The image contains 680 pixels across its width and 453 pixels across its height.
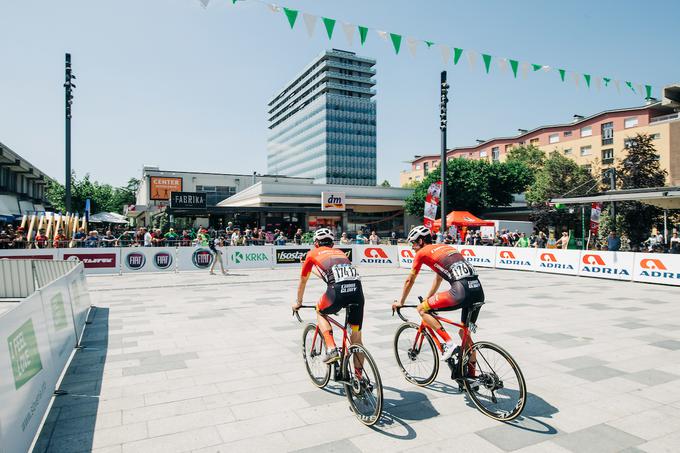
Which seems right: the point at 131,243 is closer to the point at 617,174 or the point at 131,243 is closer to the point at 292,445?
the point at 292,445

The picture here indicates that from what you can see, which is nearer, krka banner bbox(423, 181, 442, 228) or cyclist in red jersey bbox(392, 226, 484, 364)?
cyclist in red jersey bbox(392, 226, 484, 364)

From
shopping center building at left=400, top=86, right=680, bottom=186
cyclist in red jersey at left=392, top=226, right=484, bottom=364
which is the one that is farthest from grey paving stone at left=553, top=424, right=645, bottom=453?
shopping center building at left=400, top=86, right=680, bottom=186

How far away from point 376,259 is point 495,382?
19.5 meters

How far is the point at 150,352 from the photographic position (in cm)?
717

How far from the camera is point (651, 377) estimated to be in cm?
576

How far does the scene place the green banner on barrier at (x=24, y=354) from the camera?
3.87 metres

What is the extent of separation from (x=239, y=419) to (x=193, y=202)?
113 ft

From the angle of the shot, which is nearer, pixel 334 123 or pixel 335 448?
pixel 335 448

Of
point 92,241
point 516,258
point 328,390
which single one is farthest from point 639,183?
point 92,241

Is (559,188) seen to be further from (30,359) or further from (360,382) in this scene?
(30,359)

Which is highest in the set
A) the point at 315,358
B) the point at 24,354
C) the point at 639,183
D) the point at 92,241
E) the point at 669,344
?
the point at 639,183

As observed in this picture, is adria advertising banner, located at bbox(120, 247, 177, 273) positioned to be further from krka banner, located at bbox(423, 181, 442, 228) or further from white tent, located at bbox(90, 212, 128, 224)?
white tent, located at bbox(90, 212, 128, 224)

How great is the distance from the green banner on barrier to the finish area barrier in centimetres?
1445

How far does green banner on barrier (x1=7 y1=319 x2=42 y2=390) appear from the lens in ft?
12.7
